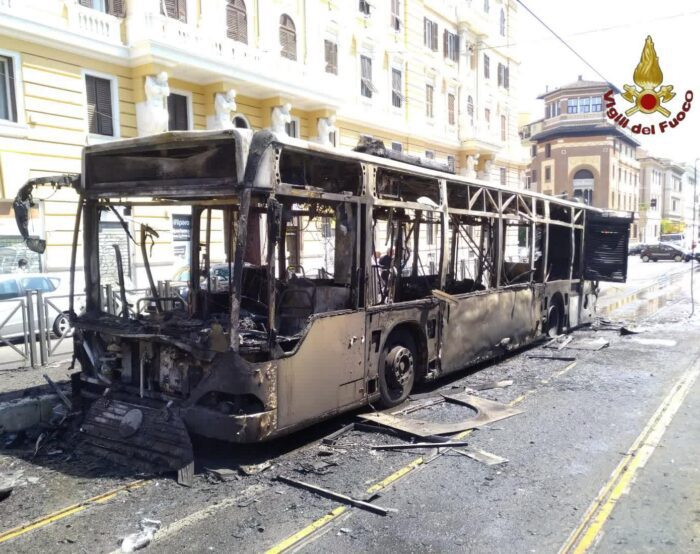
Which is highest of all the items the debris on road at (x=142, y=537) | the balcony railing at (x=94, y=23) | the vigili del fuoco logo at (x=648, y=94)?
the balcony railing at (x=94, y=23)

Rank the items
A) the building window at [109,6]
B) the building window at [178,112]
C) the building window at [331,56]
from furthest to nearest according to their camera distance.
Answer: the building window at [331,56] → the building window at [178,112] → the building window at [109,6]

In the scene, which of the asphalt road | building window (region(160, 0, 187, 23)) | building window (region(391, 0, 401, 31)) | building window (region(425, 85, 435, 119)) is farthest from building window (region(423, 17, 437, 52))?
the asphalt road

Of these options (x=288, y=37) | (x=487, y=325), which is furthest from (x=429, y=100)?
(x=487, y=325)

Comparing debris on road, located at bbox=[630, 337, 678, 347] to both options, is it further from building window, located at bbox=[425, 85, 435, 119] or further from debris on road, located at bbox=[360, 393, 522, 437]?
building window, located at bbox=[425, 85, 435, 119]

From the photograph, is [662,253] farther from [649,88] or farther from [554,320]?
[649,88]

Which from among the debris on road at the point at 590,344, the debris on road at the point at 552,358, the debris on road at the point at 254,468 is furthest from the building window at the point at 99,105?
the debris on road at the point at 254,468

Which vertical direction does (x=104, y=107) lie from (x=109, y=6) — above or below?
below

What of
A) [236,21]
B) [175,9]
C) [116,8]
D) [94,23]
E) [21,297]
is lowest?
[21,297]

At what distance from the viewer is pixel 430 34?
99.0 ft

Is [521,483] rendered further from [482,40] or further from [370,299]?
[482,40]

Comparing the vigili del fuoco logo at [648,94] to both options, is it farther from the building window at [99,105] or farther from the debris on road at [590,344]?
the building window at [99,105]

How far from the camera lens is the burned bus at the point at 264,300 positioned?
16.8 feet

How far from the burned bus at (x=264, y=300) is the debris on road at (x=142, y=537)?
790mm

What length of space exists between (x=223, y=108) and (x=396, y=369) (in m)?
13.6
